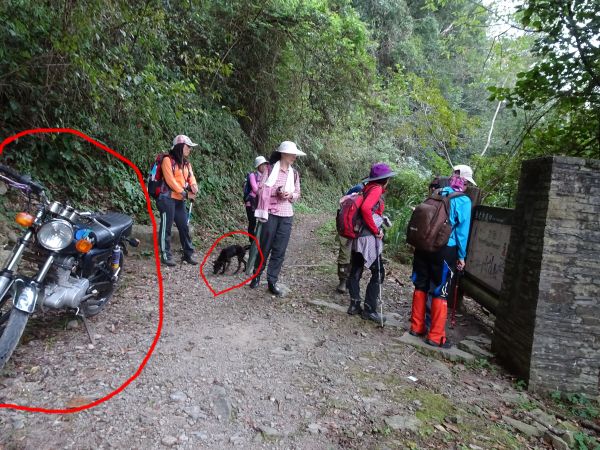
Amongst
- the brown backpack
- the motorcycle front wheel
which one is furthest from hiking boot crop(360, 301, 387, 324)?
the motorcycle front wheel

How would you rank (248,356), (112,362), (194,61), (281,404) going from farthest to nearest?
(194,61) → (248,356) → (112,362) → (281,404)

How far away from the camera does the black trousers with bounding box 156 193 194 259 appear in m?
6.44

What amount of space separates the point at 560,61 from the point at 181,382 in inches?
270

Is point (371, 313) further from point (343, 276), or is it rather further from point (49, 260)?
point (49, 260)

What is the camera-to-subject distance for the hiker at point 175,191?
20.7 feet

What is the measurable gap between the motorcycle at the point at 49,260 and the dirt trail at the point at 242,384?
45 centimetres

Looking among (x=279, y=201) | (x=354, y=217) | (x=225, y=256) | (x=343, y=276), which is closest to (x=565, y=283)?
(x=354, y=217)

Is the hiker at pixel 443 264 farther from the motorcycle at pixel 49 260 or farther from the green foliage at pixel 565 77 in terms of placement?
the motorcycle at pixel 49 260

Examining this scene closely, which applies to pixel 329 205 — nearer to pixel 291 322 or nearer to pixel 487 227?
pixel 487 227

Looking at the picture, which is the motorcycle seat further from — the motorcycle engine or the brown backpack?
the brown backpack

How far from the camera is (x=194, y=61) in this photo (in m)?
9.68

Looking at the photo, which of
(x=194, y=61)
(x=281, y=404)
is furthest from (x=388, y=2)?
(x=281, y=404)

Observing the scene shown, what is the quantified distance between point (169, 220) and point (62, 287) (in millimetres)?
3004

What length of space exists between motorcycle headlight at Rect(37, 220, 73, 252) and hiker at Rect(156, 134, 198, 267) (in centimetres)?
302
